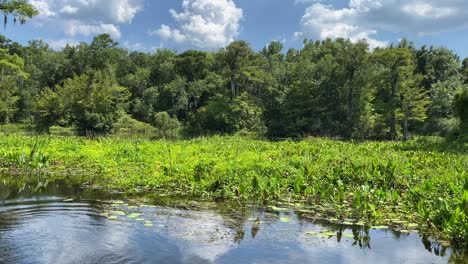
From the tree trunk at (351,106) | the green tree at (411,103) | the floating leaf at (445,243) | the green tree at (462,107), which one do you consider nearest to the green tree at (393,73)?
the green tree at (411,103)

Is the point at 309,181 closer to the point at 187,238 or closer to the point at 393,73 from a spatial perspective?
the point at 187,238

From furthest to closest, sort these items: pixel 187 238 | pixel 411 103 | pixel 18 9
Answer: pixel 411 103 < pixel 18 9 < pixel 187 238

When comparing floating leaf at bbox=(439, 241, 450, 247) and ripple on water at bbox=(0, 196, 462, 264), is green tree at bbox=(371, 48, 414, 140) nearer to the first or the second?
ripple on water at bbox=(0, 196, 462, 264)

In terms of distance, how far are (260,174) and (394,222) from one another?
15.3 feet

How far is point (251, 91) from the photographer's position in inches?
2662

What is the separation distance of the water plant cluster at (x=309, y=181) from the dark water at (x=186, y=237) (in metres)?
0.64

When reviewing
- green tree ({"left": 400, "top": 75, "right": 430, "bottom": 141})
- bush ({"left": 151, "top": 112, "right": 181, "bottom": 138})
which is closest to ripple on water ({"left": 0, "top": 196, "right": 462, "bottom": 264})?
green tree ({"left": 400, "top": 75, "right": 430, "bottom": 141})

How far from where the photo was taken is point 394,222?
864 cm

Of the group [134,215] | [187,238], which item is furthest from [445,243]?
[134,215]

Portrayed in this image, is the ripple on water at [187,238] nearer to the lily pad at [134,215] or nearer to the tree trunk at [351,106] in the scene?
the lily pad at [134,215]

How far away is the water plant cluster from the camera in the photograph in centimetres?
865

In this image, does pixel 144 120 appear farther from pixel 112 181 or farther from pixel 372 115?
pixel 112 181

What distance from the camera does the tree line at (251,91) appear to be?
5084cm

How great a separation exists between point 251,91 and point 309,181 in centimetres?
5633
